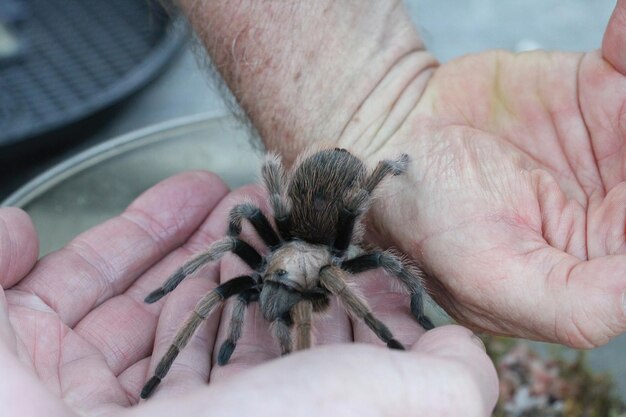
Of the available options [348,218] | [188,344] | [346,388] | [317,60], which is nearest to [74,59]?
[317,60]

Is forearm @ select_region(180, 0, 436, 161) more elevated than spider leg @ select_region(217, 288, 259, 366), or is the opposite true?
forearm @ select_region(180, 0, 436, 161)

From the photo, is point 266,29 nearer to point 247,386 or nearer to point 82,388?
point 82,388

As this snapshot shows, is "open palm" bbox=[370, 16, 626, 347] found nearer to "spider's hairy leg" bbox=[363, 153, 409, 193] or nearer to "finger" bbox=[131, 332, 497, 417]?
"spider's hairy leg" bbox=[363, 153, 409, 193]

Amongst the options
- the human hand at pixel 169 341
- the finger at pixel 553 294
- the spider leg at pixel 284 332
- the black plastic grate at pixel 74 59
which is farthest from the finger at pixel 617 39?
→ the black plastic grate at pixel 74 59

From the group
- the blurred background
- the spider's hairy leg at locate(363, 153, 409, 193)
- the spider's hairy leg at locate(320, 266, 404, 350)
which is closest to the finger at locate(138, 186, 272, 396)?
the spider's hairy leg at locate(320, 266, 404, 350)

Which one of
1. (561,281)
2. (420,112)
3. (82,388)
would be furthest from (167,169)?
(561,281)
